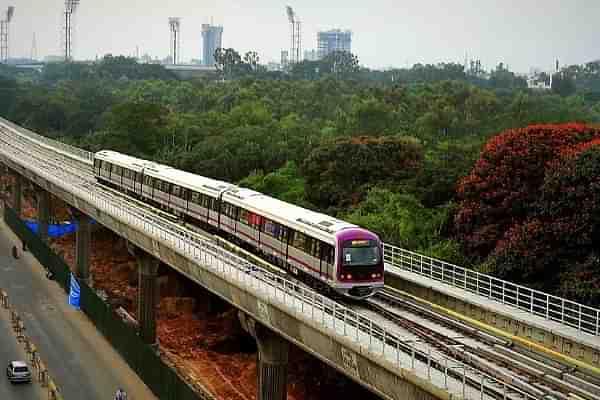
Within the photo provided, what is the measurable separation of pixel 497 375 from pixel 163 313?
112ft

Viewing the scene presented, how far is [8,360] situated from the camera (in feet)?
148

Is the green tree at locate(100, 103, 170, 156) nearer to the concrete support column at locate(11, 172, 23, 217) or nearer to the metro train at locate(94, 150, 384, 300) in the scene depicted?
the concrete support column at locate(11, 172, 23, 217)

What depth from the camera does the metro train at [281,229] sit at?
33.3 meters

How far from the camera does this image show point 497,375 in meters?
25.3

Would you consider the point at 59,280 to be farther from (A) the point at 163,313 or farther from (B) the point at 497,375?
(B) the point at 497,375

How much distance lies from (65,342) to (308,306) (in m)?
22.9

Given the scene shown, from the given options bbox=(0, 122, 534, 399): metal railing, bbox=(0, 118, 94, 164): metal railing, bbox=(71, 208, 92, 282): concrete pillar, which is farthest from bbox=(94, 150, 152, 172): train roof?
bbox=(0, 118, 94, 164): metal railing

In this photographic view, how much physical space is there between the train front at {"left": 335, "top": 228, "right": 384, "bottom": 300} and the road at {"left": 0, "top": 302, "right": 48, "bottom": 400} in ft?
50.5

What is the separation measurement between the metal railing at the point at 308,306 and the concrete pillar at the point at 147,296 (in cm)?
255

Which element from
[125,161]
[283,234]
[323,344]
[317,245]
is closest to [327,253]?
[317,245]

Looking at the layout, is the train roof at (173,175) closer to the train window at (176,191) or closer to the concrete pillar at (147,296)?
the train window at (176,191)

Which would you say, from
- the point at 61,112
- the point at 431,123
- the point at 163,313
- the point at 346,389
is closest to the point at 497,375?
the point at 346,389

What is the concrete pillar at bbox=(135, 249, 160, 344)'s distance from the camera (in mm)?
48219

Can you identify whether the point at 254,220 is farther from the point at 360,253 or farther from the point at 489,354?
the point at 489,354
